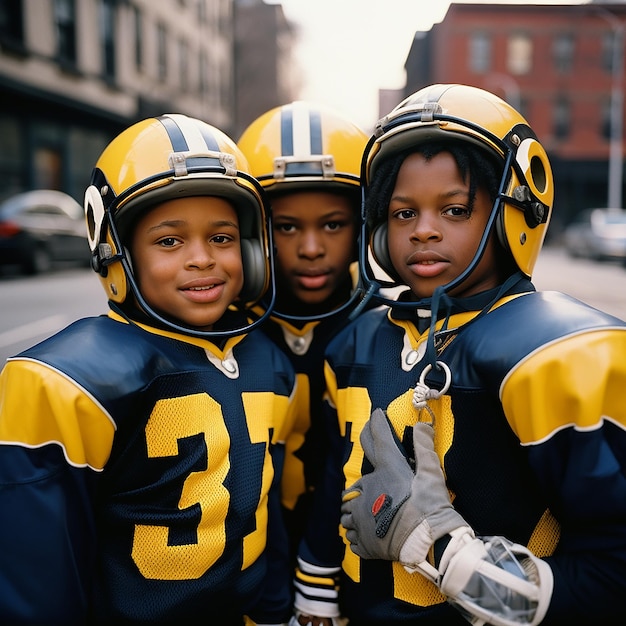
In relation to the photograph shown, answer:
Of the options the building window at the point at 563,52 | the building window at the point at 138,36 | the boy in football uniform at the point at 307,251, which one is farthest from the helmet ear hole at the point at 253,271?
the building window at the point at 563,52

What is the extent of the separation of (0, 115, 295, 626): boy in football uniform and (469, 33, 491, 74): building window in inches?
1424

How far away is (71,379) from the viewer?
1.63 m

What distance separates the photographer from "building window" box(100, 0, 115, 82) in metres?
20.1

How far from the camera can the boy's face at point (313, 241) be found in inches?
100

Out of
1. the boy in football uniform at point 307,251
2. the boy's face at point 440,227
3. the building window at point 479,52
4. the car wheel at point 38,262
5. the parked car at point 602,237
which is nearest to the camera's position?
the boy's face at point 440,227

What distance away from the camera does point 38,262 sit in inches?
488

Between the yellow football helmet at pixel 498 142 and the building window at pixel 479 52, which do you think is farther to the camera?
the building window at pixel 479 52

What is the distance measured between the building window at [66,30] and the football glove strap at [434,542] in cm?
1950

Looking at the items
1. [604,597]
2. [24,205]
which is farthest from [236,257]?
[24,205]

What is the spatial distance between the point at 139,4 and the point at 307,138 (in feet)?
75.2

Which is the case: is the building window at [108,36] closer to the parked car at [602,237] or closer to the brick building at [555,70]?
the parked car at [602,237]

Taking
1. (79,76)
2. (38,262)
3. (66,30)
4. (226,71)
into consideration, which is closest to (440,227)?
(38,262)

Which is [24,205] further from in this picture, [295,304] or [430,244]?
[430,244]

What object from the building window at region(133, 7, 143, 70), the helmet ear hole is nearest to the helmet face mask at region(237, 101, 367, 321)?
the helmet ear hole
